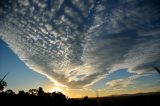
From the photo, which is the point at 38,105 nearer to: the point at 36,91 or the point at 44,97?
the point at 44,97

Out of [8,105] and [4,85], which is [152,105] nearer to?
[8,105]

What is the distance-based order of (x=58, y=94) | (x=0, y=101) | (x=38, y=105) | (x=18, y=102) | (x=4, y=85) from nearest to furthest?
1. (x=0, y=101)
2. (x=18, y=102)
3. (x=38, y=105)
4. (x=58, y=94)
5. (x=4, y=85)

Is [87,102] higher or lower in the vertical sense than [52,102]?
higher

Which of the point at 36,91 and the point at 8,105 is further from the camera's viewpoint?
the point at 36,91

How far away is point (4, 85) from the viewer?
104m

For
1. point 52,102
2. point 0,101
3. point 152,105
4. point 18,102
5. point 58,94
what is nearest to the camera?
point 0,101

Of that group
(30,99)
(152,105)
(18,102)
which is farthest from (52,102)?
(152,105)

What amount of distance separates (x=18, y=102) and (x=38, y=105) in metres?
7.70

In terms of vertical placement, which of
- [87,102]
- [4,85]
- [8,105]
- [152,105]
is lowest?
[8,105]

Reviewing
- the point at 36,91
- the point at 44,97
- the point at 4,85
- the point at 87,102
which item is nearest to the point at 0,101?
the point at 44,97

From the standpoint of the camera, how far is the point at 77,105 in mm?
76750

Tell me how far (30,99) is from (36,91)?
61.3ft

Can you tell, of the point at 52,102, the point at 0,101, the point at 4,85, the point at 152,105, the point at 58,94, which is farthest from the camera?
the point at 4,85

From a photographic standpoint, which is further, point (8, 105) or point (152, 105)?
point (152, 105)
